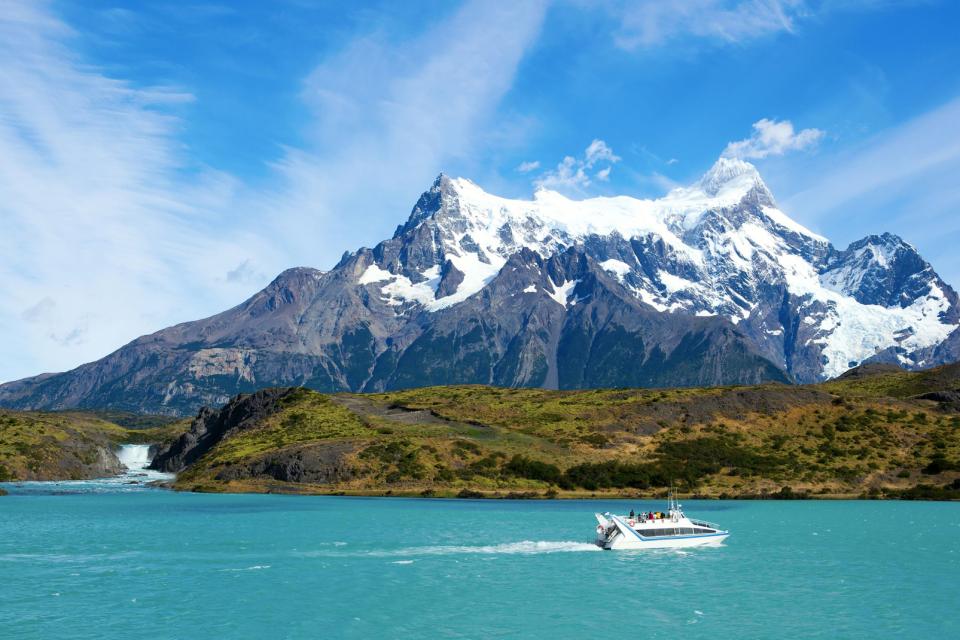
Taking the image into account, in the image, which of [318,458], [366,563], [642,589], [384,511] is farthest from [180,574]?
[318,458]

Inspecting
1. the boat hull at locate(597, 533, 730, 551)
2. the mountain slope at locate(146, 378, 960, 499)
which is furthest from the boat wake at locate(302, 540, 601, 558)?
the mountain slope at locate(146, 378, 960, 499)

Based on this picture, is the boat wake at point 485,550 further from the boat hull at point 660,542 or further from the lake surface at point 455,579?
the boat hull at point 660,542

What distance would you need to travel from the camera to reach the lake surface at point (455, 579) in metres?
57.2

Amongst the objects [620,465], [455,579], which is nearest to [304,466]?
[620,465]

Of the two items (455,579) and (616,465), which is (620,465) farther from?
(455,579)

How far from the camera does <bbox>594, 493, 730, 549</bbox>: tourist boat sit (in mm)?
93375

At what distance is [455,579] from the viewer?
73188 millimetres

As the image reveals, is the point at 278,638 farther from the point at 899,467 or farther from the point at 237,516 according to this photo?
the point at 899,467

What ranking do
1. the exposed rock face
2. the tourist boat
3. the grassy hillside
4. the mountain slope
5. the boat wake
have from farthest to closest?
the exposed rock face < the mountain slope < the grassy hillside < the tourist boat < the boat wake

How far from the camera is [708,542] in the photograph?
315 ft

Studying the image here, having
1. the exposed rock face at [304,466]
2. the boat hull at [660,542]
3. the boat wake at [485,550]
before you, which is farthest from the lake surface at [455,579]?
the exposed rock face at [304,466]

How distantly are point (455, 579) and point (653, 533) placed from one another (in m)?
30.1

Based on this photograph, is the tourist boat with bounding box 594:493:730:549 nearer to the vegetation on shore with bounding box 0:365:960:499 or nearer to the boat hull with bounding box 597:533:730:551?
the boat hull with bounding box 597:533:730:551

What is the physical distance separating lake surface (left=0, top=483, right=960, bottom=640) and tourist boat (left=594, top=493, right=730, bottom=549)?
2.47 metres
